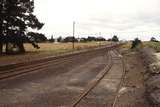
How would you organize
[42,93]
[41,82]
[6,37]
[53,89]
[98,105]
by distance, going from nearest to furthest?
[98,105]
[42,93]
[53,89]
[41,82]
[6,37]

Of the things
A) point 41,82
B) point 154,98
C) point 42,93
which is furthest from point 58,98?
point 41,82

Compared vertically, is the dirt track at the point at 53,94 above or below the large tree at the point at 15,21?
below

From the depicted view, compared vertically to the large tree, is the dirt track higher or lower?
lower

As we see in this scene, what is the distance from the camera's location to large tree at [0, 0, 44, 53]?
51.7m

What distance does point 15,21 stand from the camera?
2095 inches

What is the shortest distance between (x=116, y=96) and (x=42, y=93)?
3.26m

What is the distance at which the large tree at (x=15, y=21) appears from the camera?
51.7 metres

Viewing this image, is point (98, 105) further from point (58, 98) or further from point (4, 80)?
point (4, 80)

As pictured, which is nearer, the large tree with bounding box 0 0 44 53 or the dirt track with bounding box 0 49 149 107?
the dirt track with bounding box 0 49 149 107

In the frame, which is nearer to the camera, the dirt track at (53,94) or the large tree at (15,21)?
the dirt track at (53,94)

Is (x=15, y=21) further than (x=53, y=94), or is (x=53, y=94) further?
(x=15, y=21)

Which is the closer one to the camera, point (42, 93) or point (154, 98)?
point (154, 98)

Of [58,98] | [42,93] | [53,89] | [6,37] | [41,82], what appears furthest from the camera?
[6,37]

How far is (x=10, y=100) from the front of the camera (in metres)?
13.7
